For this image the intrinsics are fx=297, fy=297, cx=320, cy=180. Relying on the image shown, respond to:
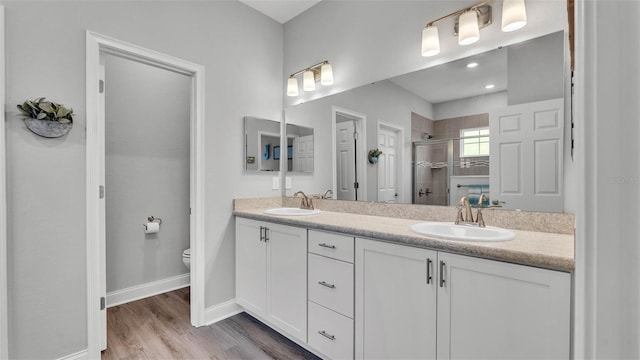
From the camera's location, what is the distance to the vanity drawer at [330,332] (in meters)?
1.63

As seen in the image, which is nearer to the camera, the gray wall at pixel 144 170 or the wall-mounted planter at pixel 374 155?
the wall-mounted planter at pixel 374 155

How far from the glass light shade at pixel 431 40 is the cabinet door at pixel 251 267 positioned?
5.37 feet

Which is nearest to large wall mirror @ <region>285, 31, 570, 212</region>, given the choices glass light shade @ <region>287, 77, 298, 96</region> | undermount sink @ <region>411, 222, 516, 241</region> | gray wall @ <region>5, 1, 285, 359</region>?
undermount sink @ <region>411, 222, 516, 241</region>

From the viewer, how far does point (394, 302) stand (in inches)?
56.6

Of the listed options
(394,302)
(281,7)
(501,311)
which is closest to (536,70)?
(501,311)

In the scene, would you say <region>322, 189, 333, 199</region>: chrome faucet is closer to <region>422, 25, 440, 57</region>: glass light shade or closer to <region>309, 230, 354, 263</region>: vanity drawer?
<region>309, 230, 354, 263</region>: vanity drawer

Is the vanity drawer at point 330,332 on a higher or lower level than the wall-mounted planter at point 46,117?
lower

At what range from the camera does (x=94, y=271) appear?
5.96 feet

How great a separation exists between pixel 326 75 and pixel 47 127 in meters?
1.87

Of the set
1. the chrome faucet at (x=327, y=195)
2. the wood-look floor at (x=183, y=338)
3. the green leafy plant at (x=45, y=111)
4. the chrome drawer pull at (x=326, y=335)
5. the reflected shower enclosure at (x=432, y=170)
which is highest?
the green leafy plant at (x=45, y=111)

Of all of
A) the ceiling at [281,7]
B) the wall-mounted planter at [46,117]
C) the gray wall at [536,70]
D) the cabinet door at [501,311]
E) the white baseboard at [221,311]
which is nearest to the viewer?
the cabinet door at [501,311]

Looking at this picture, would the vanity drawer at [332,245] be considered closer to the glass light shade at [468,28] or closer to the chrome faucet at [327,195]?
the chrome faucet at [327,195]

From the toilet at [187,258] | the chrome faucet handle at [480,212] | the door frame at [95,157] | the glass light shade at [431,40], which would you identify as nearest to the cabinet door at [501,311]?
the chrome faucet handle at [480,212]

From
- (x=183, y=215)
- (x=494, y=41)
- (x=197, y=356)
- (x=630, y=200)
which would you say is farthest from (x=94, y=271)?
(x=494, y=41)
